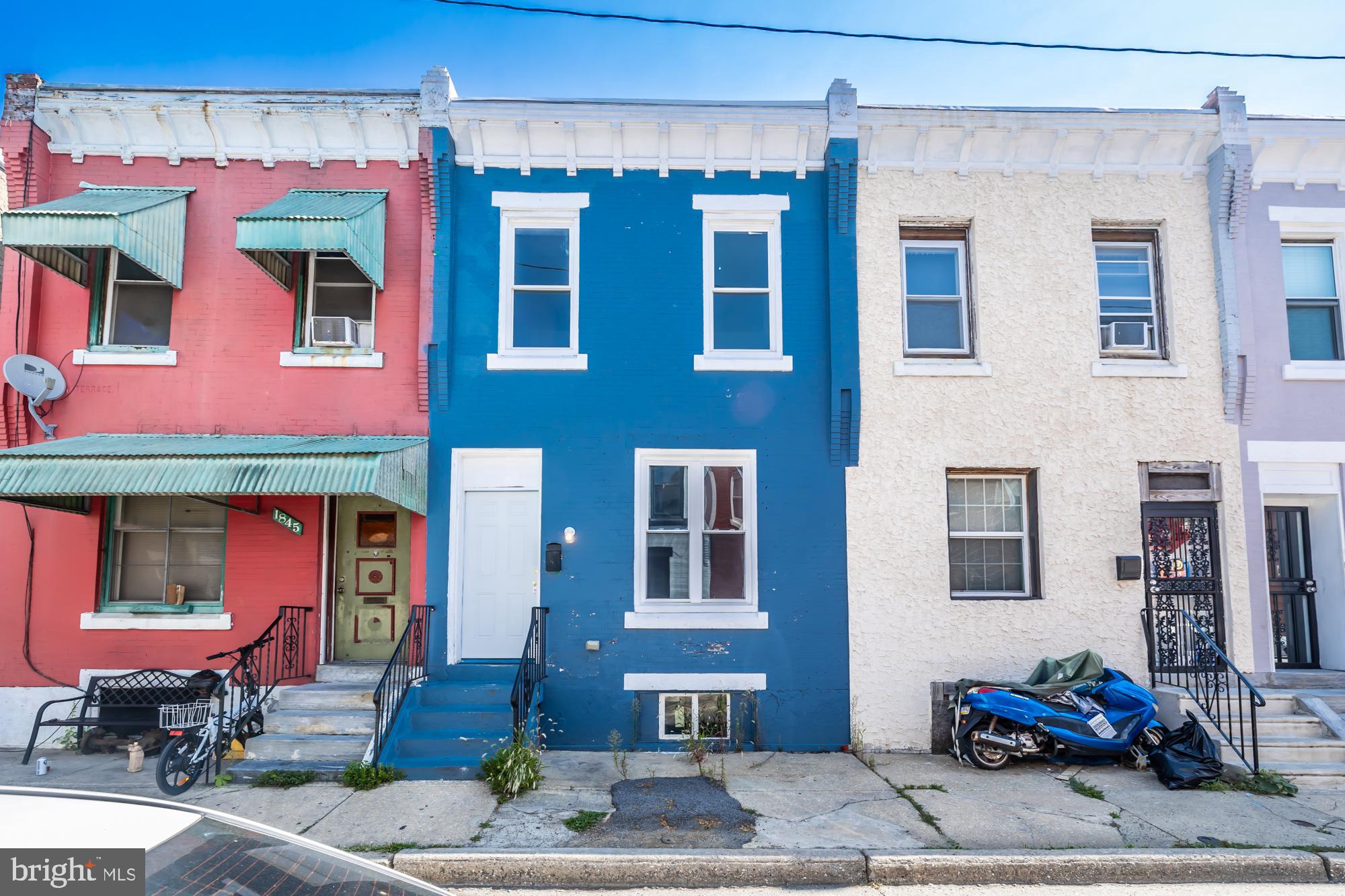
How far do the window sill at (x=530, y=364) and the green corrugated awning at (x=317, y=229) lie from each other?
160cm

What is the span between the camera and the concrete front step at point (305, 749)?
775cm

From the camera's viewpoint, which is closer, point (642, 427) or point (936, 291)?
point (642, 427)

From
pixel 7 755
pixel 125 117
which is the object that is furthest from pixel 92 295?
pixel 7 755

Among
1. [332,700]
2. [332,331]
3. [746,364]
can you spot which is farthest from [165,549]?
[746,364]

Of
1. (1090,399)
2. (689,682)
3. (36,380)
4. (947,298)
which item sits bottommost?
(689,682)

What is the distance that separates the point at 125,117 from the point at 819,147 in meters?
8.16

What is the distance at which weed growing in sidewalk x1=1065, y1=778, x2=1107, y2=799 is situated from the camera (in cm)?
713

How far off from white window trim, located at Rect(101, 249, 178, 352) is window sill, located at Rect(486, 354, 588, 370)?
12.1 ft

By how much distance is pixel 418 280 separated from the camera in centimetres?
959

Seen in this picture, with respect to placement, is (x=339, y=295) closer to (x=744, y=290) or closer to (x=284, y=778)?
(x=744, y=290)

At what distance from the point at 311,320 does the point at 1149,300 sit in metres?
10.1

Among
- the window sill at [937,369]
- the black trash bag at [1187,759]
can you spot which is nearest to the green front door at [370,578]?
the window sill at [937,369]

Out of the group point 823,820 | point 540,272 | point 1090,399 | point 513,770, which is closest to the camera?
point 823,820

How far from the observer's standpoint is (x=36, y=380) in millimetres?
8938
